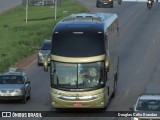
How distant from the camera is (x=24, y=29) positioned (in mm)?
78375

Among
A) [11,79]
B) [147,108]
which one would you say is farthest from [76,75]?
[11,79]

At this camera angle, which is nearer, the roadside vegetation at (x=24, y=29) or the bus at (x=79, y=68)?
the bus at (x=79, y=68)

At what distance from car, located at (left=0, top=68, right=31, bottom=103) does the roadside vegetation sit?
1177 centimetres

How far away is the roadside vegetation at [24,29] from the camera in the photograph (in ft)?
199

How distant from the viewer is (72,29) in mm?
36094

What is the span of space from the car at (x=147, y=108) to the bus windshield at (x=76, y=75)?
149 inches

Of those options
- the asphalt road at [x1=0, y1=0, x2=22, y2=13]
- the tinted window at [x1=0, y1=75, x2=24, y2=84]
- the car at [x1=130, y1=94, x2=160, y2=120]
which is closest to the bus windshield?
the car at [x1=130, y1=94, x2=160, y2=120]

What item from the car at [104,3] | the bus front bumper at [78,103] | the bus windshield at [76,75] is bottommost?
the car at [104,3]

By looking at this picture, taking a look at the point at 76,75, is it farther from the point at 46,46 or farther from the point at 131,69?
the point at 46,46

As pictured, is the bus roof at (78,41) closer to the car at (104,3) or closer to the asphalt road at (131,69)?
the asphalt road at (131,69)

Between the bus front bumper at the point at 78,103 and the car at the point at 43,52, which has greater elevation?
the bus front bumper at the point at 78,103

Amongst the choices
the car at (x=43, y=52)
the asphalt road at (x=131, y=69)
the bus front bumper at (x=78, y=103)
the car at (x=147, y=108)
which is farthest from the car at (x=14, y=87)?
the car at (x=43, y=52)

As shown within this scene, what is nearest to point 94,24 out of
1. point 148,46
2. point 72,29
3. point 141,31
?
point 72,29

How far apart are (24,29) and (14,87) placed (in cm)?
3912
